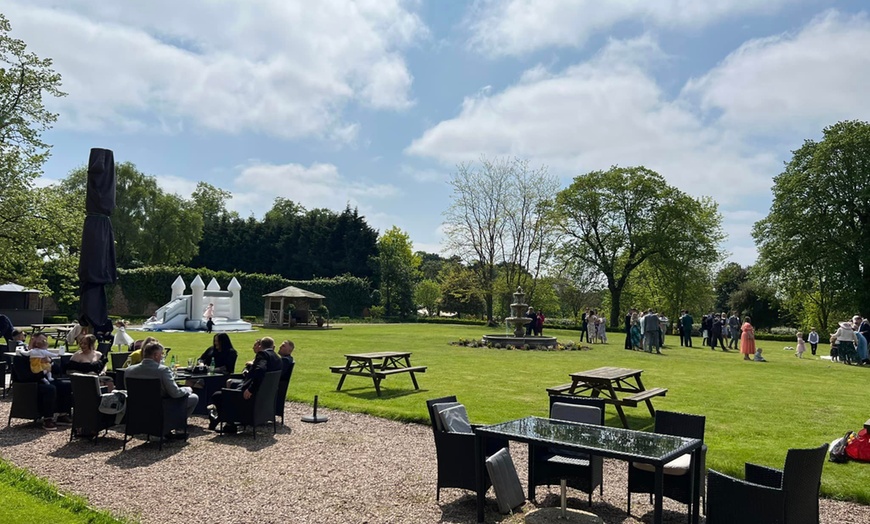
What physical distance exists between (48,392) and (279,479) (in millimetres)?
4078

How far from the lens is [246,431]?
7922mm

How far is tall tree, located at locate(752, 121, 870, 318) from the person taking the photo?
104 ft

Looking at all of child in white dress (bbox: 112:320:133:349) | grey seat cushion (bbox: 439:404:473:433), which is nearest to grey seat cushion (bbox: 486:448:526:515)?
grey seat cushion (bbox: 439:404:473:433)

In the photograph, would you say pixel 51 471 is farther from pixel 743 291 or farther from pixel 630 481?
pixel 743 291

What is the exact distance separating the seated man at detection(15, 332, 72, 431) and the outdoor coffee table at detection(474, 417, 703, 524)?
6070 mm

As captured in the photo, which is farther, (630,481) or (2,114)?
(2,114)

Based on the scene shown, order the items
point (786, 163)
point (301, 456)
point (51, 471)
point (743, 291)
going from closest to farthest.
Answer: point (51, 471)
point (301, 456)
point (786, 163)
point (743, 291)

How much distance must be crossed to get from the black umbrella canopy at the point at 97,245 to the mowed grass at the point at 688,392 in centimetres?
373

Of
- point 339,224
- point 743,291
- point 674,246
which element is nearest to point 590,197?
point 674,246

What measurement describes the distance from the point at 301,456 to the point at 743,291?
5133cm

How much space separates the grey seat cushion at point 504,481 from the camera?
4.80 meters

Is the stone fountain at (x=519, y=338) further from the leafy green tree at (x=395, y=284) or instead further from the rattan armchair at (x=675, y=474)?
the leafy green tree at (x=395, y=284)

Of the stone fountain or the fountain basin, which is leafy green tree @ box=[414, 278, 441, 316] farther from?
the fountain basin

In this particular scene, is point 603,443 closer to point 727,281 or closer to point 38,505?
point 38,505
